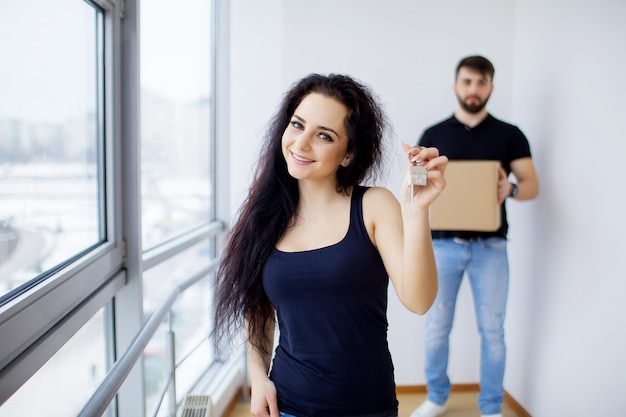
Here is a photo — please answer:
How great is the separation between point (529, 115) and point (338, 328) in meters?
2.21

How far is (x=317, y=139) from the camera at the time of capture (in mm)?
1163

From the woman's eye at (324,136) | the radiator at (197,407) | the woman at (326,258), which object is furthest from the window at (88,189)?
the woman's eye at (324,136)

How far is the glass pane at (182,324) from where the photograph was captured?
2.29 m

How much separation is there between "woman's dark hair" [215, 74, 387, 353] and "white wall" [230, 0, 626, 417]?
4.27 feet

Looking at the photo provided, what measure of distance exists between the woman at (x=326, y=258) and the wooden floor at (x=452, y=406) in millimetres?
1877

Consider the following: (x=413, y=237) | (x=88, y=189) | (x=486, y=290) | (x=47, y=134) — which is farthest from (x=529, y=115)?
(x=47, y=134)

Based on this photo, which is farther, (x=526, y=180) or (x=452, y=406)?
(x=452, y=406)

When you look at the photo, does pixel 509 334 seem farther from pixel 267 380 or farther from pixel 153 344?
pixel 267 380

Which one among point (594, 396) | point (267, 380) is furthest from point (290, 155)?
point (594, 396)

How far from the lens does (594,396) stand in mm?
2199

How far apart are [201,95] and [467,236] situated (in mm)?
1654

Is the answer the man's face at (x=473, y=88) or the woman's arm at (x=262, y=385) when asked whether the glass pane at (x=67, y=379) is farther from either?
the man's face at (x=473, y=88)

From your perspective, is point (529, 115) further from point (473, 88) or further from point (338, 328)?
point (338, 328)

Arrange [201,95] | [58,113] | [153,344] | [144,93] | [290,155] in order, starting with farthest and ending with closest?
[201,95] → [153,344] → [144,93] → [58,113] → [290,155]
